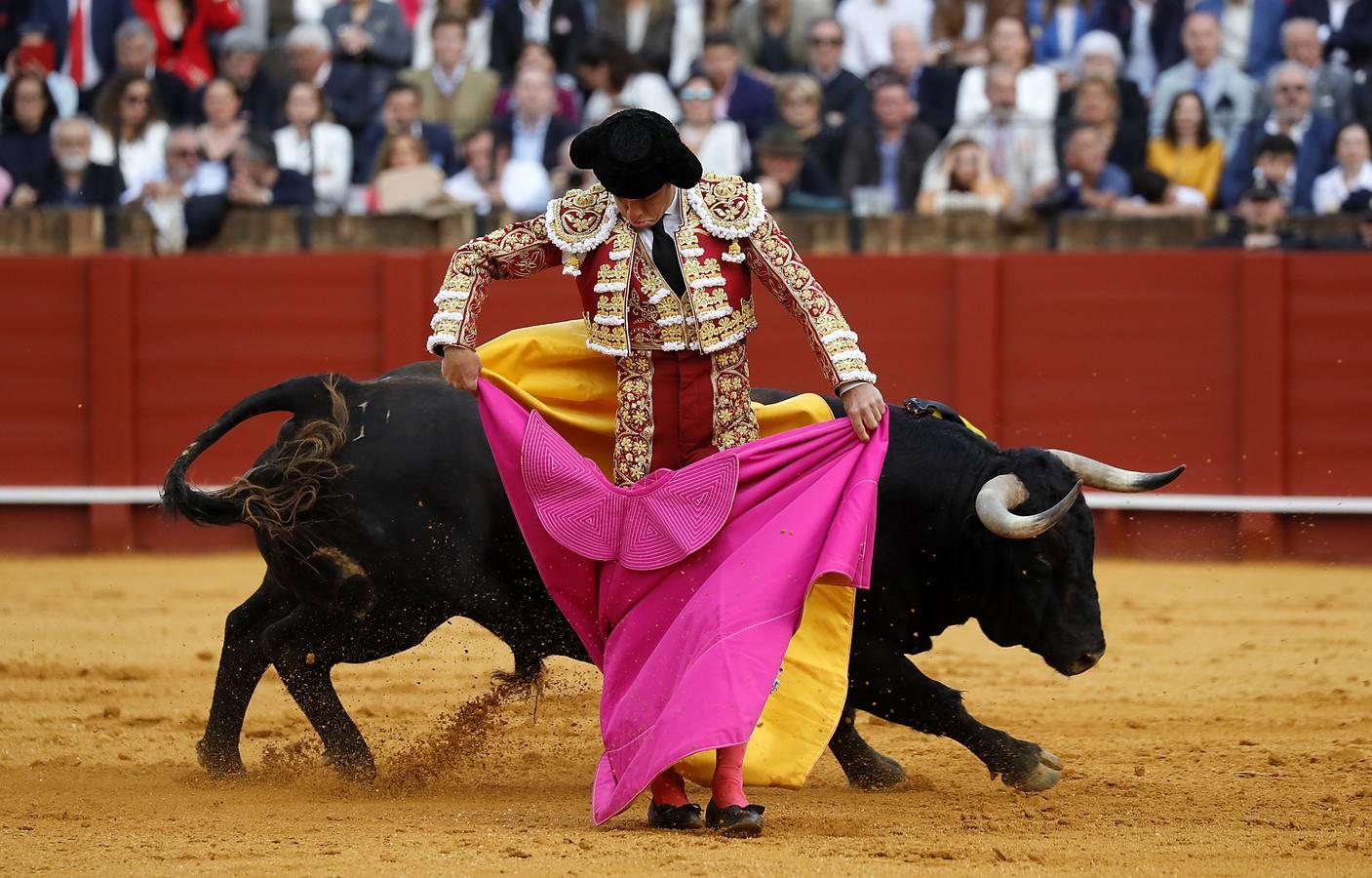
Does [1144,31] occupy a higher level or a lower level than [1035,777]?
higher

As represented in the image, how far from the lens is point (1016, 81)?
8016 mm

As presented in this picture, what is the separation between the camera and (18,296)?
26.7ft

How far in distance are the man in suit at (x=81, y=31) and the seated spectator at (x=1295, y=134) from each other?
16.2 feet

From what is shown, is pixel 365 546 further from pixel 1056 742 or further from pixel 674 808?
pixel 1056 742

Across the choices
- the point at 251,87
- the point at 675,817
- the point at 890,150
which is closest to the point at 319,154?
the point at 251,87

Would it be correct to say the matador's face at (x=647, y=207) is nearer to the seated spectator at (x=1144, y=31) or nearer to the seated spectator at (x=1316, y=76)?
the seated spectator at (x=1316, y=76)

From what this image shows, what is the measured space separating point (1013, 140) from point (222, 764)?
464 centimetres

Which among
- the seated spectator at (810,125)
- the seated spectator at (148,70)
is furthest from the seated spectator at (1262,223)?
the seated spectator at (148,70)

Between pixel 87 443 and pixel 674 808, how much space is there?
522 cm

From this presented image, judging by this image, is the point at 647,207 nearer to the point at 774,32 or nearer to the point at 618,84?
the point at 618,84

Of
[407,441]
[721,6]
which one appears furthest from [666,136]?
[721,6]

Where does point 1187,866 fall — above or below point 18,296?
below

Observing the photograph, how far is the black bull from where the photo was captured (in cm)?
404

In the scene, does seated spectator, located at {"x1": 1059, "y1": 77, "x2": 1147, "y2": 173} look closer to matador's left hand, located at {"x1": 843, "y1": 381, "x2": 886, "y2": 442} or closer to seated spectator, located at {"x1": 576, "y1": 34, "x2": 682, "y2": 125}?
seated spectator, located at {"x1": 576, "y1": 34, "x2": 682, "y2": 125}
